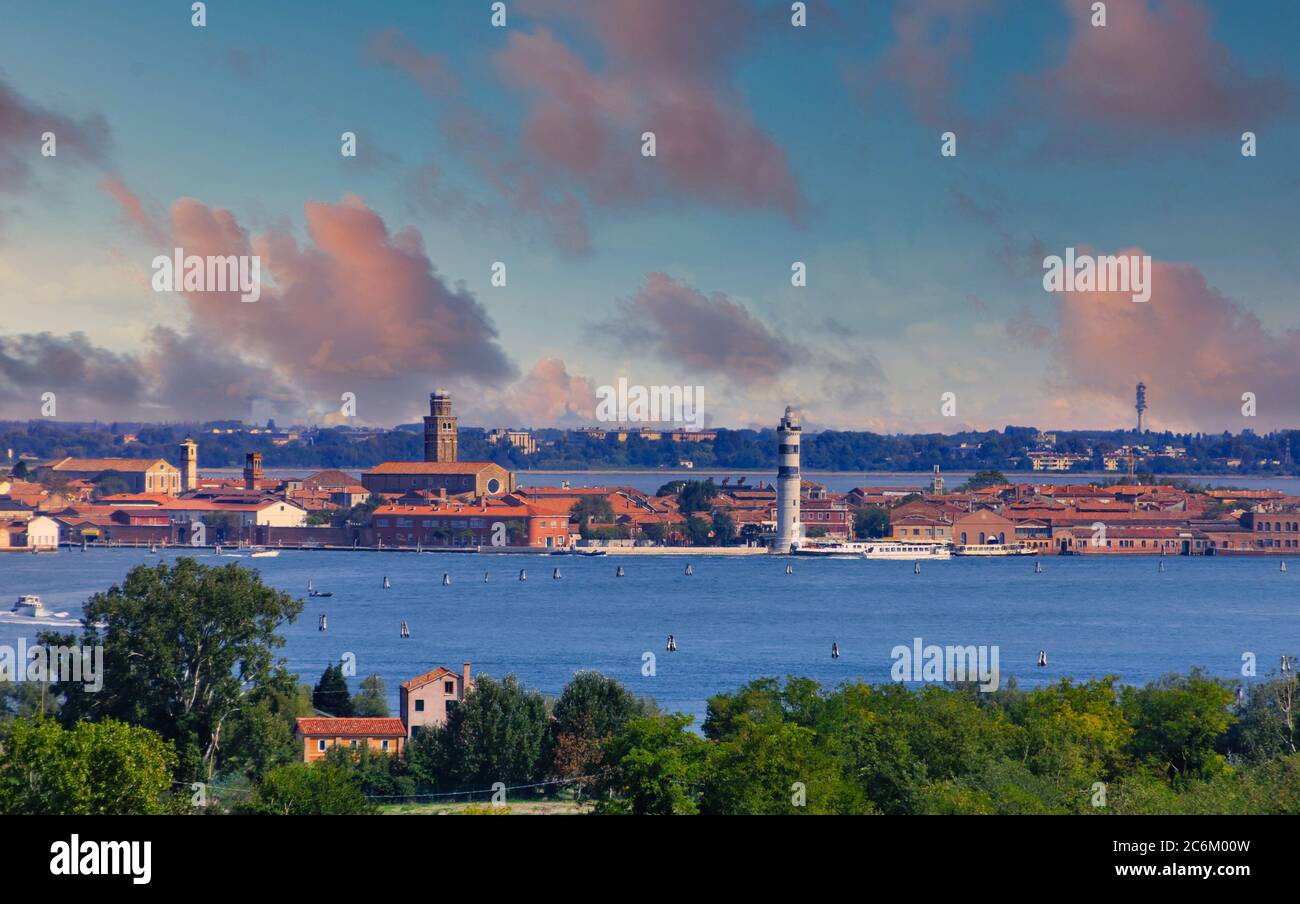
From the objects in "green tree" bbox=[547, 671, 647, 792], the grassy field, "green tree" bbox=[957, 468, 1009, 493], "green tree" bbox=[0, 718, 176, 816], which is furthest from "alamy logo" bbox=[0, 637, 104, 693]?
"green tree" bbox=[957, 468, 1009, 493]

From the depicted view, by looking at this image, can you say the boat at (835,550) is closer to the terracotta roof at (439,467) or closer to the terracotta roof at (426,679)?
the terracotta roof at (439,467)

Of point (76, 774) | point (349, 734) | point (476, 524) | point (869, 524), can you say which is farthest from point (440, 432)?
point (76, 774)

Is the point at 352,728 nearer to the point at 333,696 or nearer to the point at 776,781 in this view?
the point at 333,696

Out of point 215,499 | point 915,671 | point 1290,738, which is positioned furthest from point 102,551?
point 1290,738

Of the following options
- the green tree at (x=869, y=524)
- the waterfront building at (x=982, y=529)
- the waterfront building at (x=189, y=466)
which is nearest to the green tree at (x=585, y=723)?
the waterfront building at (x=982, y=529)

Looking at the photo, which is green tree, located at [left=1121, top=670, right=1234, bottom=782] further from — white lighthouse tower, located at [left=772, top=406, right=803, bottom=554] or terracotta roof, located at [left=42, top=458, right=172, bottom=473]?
terracotta roof, located at [left=42, top=458, right=172, bottom=473]

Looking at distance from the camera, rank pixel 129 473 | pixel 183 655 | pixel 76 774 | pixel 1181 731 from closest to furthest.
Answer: pixel 76 774 < pixel 1181 731 < pixel 183 655 < pixel 129 473
